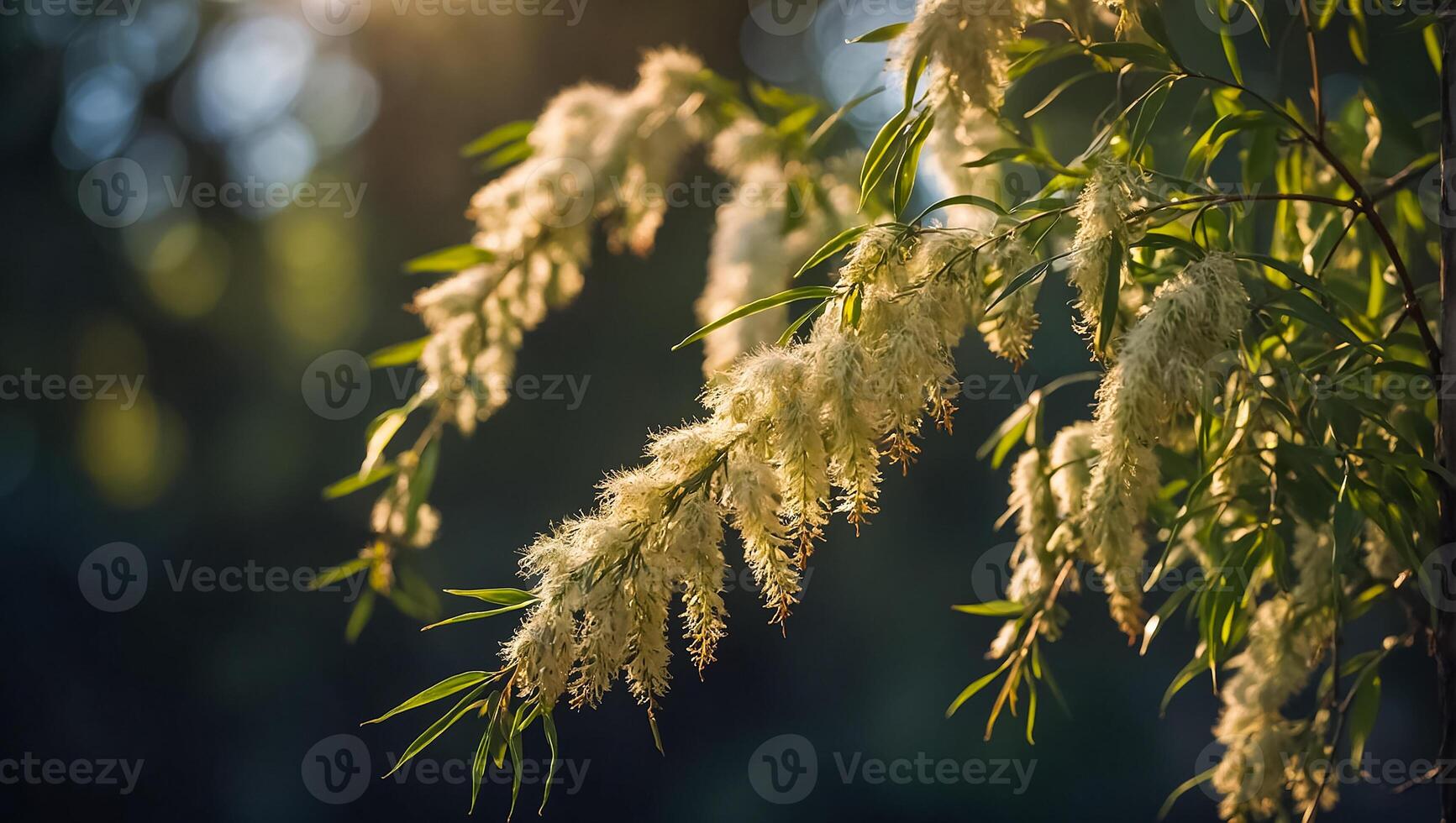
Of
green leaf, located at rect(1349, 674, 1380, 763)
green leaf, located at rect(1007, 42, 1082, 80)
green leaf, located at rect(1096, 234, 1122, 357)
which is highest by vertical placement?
green leaf, located at rect(1007, 42, 1082, 80)

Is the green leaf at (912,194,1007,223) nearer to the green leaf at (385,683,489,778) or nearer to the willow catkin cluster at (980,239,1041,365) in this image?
the willow catkin cluster at (980,239,1041,365)

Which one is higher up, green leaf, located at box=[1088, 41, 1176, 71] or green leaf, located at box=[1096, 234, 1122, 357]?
green leaf, located at box=[1088, 41, 1176, 71]

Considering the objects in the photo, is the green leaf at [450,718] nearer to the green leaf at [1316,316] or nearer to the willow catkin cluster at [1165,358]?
the willow catkin cluster at [1165,358]

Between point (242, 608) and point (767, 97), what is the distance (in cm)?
243

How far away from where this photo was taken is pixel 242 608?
2.67 m

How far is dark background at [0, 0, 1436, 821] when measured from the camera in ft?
8.36

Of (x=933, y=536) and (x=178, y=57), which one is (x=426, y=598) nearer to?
(x=933, y=536)

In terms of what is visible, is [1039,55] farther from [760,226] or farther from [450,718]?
[450,718]

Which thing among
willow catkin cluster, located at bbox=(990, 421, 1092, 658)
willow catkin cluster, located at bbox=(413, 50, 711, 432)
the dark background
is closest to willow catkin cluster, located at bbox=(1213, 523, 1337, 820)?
willow catkin cluster, located at bbox=(990, 421, 1092, 658)

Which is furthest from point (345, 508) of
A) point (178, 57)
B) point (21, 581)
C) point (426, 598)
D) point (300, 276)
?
point (426, 598)

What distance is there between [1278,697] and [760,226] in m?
0.51

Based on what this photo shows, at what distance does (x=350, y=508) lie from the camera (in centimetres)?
275

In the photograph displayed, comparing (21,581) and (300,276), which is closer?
(21,581)

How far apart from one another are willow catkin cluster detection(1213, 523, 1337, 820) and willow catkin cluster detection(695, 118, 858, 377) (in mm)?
400
